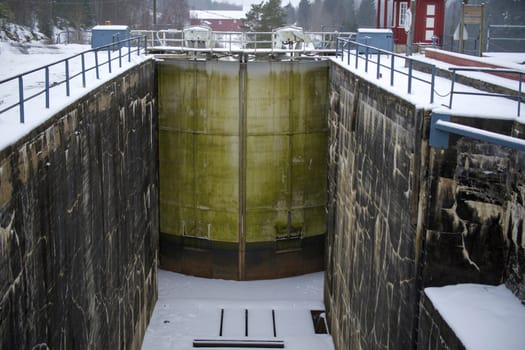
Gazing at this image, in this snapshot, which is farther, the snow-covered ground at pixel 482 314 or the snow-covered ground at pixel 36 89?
the snow-covered ground at pixel 36 89

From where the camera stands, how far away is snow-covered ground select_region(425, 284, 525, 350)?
727 cm

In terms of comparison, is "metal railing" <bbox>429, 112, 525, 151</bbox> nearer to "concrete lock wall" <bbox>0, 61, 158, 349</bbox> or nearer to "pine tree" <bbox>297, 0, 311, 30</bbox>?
"concrete lock wall" <bbox>0, 61, 158, 349</bbox>

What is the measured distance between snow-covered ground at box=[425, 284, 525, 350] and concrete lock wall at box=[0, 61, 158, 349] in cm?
458

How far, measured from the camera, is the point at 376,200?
1160 centimetres

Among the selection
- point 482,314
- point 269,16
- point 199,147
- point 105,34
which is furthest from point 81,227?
point 269,16

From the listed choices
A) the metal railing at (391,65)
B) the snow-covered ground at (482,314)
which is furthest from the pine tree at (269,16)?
the snow-covered ground at (482,314)


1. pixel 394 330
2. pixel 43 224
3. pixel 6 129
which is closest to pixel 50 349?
pixel 43 224

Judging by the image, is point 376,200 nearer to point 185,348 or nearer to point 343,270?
point 343,270

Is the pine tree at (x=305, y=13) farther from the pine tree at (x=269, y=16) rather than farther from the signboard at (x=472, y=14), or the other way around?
the signboard at (x=472, y=14)

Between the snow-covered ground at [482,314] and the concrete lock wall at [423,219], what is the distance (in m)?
0.12

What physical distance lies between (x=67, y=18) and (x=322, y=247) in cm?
3436

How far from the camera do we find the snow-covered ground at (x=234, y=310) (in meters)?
16.2

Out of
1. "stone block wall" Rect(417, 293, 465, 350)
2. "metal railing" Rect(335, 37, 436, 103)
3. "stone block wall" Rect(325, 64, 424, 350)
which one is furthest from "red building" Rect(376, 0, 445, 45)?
"stone block wall" Rect(417, 293, 465, 350)

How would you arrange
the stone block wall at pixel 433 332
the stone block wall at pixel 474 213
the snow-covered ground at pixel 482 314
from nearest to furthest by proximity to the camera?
the snow-covered ground at pixel 482 314
the stone block wall at pixel 433 332
the stone block wall at pixel 474 213
